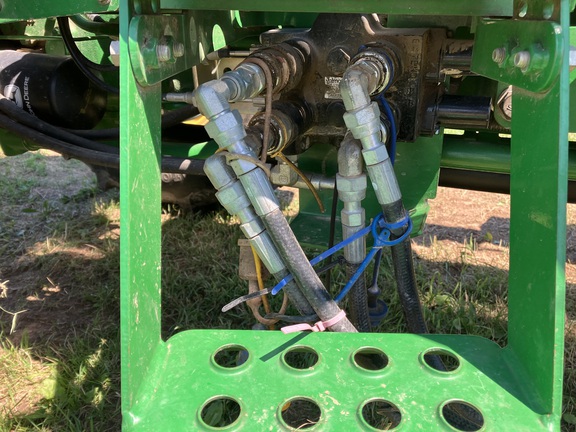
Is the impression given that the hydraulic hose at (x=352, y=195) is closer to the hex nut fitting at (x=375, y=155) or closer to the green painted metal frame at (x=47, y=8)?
the hex nut fitting at (x=375, y=155)

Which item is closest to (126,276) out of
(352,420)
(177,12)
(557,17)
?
(352,420)

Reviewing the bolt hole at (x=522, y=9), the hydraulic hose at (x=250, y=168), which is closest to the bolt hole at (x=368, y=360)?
the hydraulic hose at (x=250, y=168)

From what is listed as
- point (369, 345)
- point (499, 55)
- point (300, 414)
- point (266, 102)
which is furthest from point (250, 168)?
point (300, 414)

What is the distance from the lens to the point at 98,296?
2.38 metres

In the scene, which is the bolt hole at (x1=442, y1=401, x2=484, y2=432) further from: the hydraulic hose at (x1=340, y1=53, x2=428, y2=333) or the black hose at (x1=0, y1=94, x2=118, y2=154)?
the black hose at (x1=0, y1=94, x2=118, y2=154)

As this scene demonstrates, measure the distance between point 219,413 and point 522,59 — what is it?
3.75 feet

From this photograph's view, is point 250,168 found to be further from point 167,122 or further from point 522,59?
point 167,122

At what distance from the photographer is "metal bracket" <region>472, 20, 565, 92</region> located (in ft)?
3.41

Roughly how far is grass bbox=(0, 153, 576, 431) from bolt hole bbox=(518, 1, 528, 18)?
3.58 feet

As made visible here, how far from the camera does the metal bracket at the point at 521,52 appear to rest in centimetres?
104

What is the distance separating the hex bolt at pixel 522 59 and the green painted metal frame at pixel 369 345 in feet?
0.20

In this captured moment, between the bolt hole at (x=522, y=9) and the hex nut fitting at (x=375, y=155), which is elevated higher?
the bolt hole at (x=522, y=9)

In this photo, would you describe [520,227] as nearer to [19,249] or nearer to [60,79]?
[60,79]

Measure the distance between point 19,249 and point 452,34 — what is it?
7.04ft
